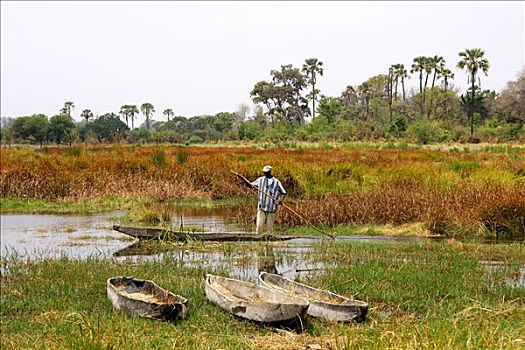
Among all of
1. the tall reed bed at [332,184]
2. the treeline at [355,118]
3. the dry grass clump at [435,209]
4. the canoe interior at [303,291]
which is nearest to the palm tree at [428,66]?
the treeline at [355,118]

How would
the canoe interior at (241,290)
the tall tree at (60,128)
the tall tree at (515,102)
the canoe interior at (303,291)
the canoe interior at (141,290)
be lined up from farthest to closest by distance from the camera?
the tall tree at (60,128), the tall tree at (515,102), the canoe interior at (141,290), the canoe interior at (241,290), the canoe interior at (303,291)

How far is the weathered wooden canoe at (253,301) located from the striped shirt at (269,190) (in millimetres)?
4652

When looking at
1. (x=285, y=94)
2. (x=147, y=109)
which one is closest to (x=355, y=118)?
(x=285, y=94)

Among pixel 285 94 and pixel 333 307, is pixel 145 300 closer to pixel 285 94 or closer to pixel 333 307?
pixel 333 307

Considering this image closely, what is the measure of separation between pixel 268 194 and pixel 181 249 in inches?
93.6

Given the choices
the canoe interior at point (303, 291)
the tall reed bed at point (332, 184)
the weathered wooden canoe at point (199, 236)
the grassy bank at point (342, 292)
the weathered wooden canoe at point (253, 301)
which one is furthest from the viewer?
the tall reed bed at point (332, 184)

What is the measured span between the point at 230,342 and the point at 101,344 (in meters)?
2.32

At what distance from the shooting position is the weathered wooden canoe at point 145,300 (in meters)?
8.05

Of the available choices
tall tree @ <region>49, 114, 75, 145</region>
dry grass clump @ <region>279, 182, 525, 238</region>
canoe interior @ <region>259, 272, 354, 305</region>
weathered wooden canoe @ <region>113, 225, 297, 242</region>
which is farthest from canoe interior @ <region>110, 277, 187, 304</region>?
tall tree @ <region>49, 114, 75, 145</region>

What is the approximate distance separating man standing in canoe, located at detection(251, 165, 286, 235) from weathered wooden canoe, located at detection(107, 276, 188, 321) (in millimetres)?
4811

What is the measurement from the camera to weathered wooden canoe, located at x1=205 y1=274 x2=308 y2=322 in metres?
7.49

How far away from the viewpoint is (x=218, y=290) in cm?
905

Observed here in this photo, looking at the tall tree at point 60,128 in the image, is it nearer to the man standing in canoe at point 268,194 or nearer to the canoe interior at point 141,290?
the man standing in canoe at point 268,194

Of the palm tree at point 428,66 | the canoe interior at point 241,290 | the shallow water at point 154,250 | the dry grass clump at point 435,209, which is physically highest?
the palm tree at point 428,66
